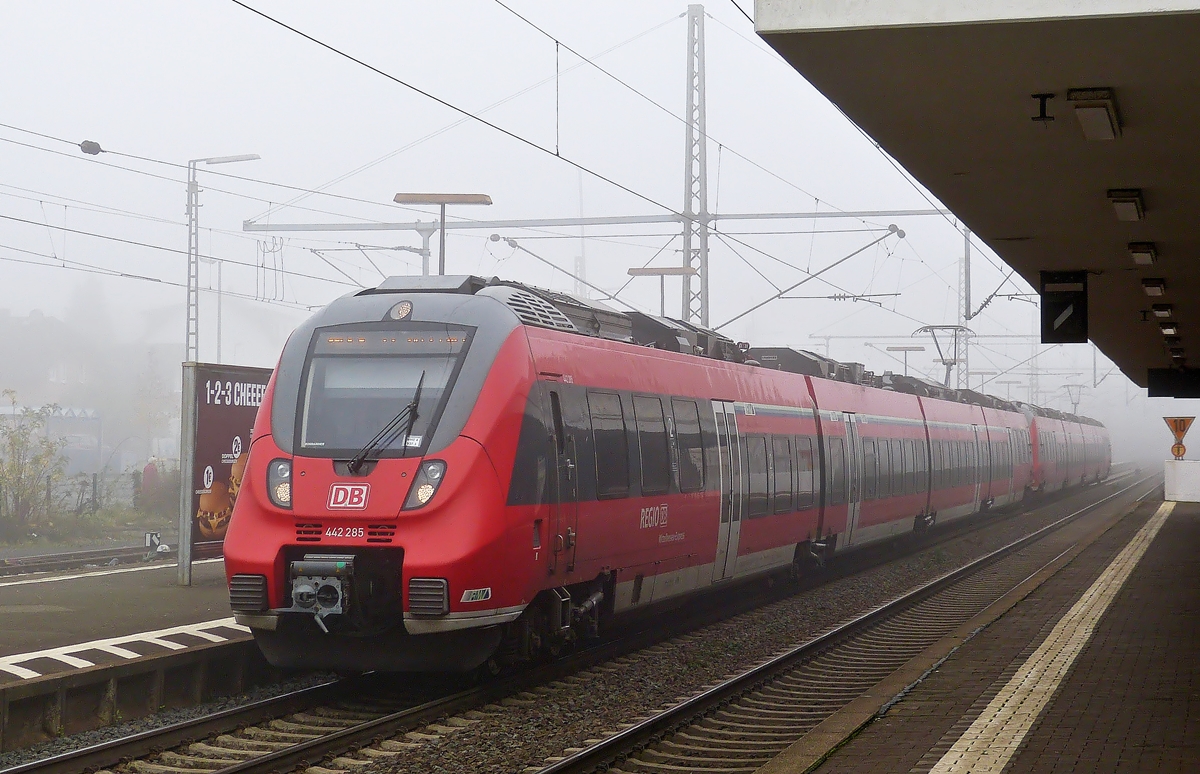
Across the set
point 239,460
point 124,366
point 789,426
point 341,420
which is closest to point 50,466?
point 239,460

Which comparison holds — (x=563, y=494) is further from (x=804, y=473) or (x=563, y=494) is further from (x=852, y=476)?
(x=852, y=476)

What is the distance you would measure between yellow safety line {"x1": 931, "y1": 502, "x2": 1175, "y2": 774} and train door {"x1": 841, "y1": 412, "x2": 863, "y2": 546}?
419 centimetres

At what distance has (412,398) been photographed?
10.3 meters

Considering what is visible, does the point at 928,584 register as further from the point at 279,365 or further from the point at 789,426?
the point at 279,365

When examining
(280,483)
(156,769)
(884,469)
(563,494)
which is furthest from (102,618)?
(884,469)

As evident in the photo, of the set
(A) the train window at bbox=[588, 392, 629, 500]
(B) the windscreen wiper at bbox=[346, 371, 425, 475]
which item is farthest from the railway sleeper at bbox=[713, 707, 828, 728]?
(B) the windscreen wiper at bbox=[346, 371, 425, 475]

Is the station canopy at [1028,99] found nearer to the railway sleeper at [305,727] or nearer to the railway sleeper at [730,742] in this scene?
the railway sleeper at [730,742]

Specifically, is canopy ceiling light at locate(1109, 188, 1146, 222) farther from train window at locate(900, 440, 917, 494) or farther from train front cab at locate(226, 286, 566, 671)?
train window at locate(900, 440, 917, 494)

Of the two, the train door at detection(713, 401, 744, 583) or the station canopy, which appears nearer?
the station canopy

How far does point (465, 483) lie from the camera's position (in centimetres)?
987

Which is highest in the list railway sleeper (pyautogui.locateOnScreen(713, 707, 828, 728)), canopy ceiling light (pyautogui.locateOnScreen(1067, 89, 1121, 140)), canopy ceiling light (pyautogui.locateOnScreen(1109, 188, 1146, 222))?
canopy ceiling light (pyautogui.locateOnScreen(1109, 188, 1146, 222))

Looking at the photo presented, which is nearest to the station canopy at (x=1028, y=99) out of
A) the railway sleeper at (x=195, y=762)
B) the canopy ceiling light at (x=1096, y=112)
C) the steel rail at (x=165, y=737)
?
the canopy ceiling light at (x=1096, y=112)

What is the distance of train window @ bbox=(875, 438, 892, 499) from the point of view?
22.7m

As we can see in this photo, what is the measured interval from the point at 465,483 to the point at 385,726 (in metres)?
1.87
